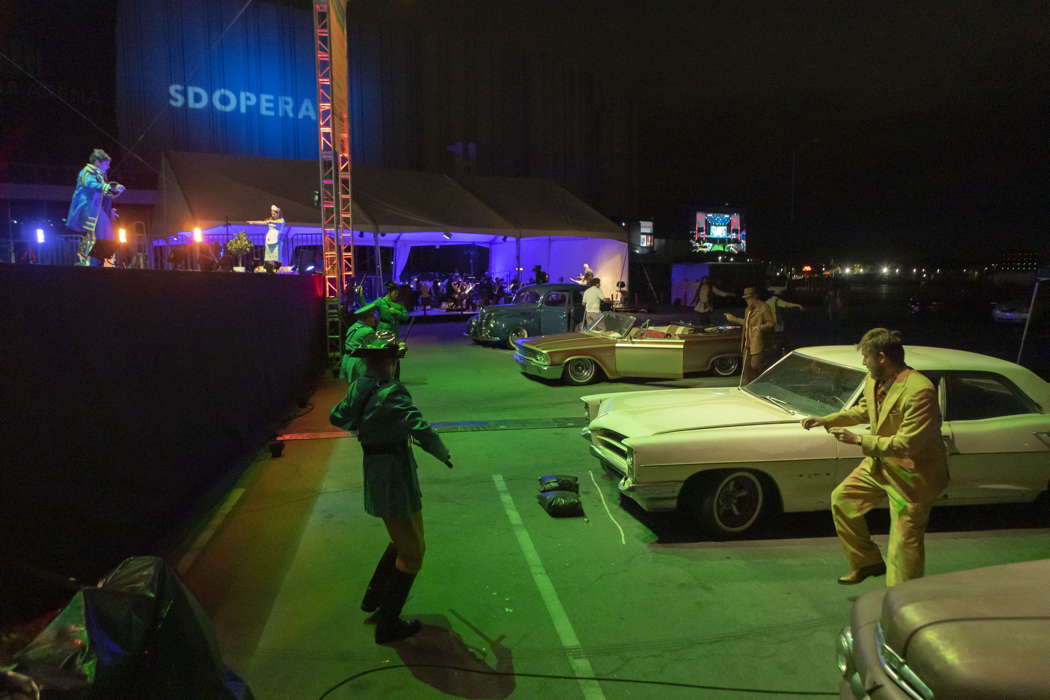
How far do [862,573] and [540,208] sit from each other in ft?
74.0

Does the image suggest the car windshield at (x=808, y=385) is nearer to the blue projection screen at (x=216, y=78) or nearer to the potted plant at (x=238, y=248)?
the potted plant at (x=238, y=248)

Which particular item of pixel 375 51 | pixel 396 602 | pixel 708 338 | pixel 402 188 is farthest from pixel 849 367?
pixel 375 51

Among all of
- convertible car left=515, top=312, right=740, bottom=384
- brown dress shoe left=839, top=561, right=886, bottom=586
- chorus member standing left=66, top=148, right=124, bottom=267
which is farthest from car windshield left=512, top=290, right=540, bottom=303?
brown dress shoe left=839, top=561, right=886, bottom=586

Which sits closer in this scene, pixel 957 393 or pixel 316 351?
pixel 957 393

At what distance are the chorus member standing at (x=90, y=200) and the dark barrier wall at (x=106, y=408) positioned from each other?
344 cm

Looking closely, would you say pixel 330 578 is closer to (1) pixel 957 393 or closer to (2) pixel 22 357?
(2) pixel 22 357

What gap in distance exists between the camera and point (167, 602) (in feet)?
6.77

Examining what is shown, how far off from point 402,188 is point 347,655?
862 inches

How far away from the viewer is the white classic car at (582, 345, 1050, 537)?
4.71 m

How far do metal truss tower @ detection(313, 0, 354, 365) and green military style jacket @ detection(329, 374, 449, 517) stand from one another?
34.6 ft

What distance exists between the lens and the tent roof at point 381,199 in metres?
18.9

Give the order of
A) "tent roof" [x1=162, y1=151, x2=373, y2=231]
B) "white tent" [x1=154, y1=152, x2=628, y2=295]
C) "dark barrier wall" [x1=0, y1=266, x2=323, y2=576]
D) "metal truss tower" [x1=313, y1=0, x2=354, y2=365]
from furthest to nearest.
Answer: "white tent" [x1=154, y1=152, x2=628, y2=295] < "tent roof" [x1=162, y1=151, x2=373, y2=231] < "metal truss tower" [x1=313, y1=0, x2=354, y2=365] < "dark barrier wall" [x1=0, y1=266, x2=323, y2=576]

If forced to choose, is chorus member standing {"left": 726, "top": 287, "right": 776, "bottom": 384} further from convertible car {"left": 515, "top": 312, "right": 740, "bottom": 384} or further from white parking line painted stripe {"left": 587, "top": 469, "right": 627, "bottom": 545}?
white parking line painted stripe {"left": 587, "top": 469, "right": 627, "bottom": 545}

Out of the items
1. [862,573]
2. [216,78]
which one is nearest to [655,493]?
[862,573]
